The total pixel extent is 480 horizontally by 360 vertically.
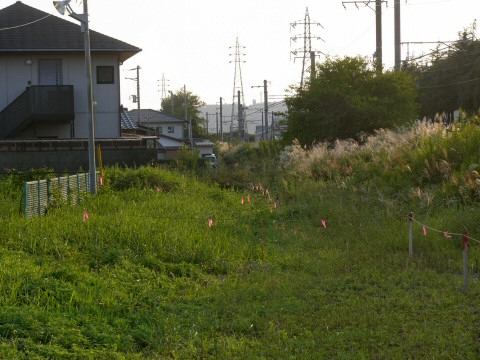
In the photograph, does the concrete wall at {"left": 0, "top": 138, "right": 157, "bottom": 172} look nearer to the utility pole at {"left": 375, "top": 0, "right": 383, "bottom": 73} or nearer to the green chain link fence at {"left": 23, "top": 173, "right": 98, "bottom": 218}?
the green chain link fence at {"left": 23, "top": 173, "right": 98, "bottom": 218}

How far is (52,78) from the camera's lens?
31844 mm

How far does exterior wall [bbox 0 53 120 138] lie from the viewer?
31375 millimetres

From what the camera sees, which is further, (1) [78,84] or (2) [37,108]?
(1) [78,84]

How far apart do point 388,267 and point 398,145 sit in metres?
9.30

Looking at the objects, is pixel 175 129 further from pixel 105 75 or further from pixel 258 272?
pixel 258 272

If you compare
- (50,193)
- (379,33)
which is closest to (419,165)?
(50,193)

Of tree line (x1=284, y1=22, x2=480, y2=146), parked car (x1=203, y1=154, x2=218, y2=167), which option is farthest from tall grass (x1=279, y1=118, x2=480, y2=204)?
parked car (x1=203, y1=154, x2=218, y2=167)

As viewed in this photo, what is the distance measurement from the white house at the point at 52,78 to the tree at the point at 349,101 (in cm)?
787

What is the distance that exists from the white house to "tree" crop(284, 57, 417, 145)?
7868 mm

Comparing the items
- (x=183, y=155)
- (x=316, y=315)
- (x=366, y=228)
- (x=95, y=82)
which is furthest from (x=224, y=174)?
(x=316, y=315)

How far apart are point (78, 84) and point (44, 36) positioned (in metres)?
2.52

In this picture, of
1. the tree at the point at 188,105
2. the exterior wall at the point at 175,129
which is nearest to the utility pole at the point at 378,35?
the exterior wall at the point at 175,129

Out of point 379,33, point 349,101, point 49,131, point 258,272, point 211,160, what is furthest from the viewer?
point 211,160

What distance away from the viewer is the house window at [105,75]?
3219 cm
